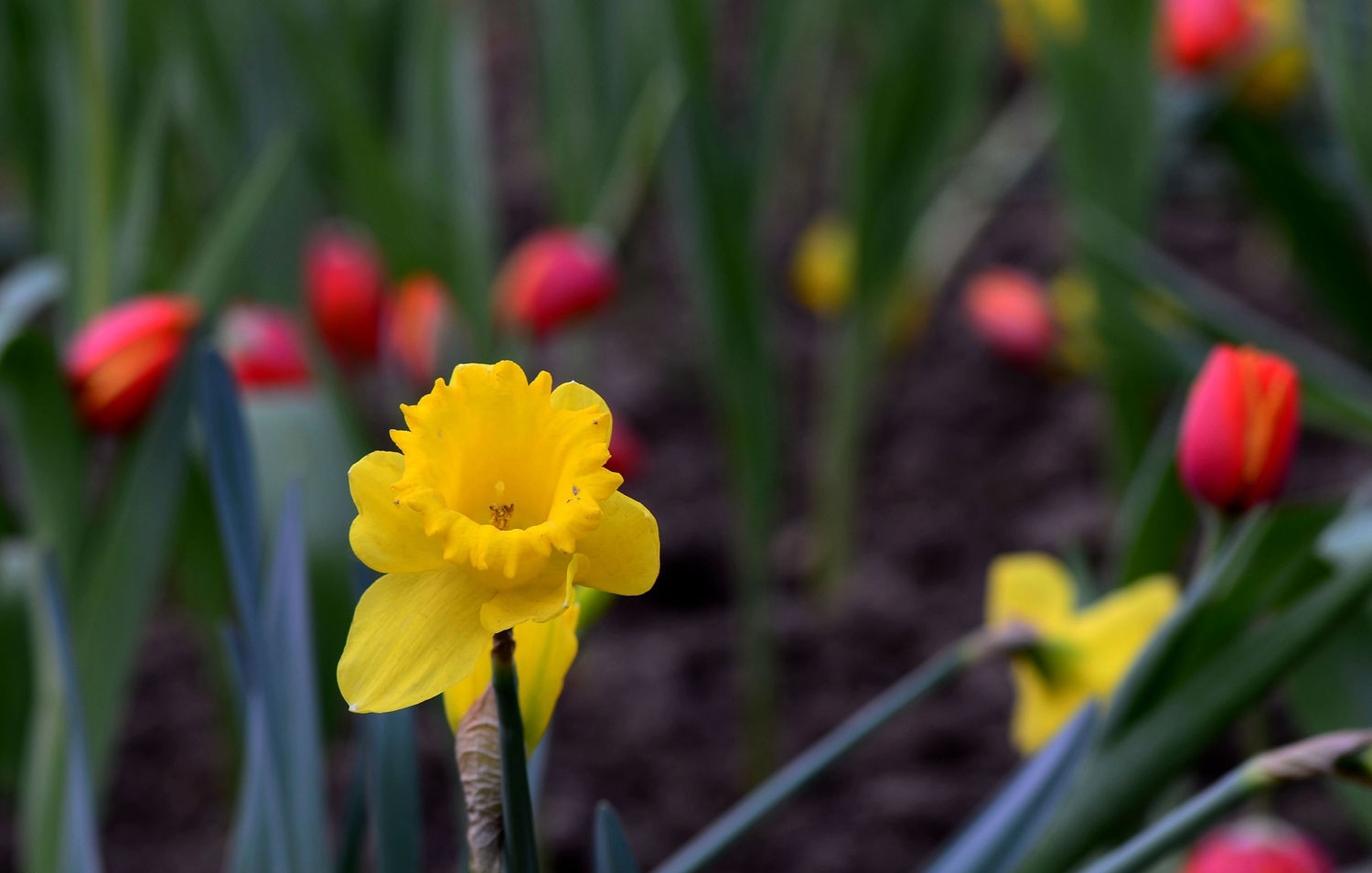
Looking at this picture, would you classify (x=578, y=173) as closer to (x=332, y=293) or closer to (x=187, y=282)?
(x=332, y=293)

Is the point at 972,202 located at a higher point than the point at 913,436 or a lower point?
higher

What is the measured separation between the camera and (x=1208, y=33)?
49.6 inches

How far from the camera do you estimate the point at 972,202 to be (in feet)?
5.60

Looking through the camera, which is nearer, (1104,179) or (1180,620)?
(1180,620)

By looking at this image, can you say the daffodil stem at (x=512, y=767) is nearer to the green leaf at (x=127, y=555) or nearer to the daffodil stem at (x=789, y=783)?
the daffodil stem at (x=789, y=783)

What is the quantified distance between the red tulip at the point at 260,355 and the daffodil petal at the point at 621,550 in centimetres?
67

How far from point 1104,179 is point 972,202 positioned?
2.05 feet

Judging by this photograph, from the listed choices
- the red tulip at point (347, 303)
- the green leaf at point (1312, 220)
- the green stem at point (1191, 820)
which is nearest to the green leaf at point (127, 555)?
the red tulip at point (347, 303)

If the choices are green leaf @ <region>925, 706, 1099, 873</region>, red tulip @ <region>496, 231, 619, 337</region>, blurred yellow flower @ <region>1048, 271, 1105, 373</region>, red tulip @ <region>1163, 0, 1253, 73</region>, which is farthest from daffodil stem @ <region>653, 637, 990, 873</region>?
red tulip @ <region>1163, 0, 1253, 73</region>

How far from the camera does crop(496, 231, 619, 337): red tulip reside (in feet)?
3.73

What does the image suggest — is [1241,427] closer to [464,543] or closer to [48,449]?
[464,543]

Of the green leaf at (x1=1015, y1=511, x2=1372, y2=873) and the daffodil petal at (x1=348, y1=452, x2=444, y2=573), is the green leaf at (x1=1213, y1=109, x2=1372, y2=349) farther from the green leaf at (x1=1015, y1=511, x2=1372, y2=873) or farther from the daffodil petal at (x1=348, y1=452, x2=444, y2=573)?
the daffodil petal at (x1=348, y1=452, x2=444, y2=573)

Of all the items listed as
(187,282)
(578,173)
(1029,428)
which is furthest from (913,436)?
(187,282)

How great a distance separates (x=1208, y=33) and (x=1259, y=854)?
0.86 meters
